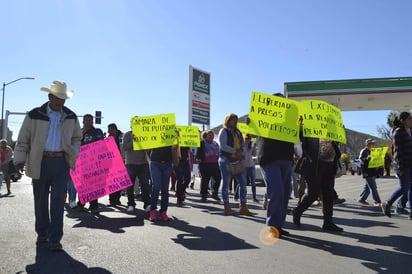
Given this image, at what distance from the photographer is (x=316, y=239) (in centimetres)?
561

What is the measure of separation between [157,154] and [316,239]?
310cm

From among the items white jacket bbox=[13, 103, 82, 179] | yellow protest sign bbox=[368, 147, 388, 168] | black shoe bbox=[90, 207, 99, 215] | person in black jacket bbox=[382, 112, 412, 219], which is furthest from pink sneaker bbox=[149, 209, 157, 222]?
yellow protest sign bbox=[368, 147, 388, 168]

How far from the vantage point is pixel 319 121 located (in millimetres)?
6219

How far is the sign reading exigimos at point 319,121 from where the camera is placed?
618 cm

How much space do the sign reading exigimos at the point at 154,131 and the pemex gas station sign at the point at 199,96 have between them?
13400mm

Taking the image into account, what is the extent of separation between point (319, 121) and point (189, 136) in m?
5.98

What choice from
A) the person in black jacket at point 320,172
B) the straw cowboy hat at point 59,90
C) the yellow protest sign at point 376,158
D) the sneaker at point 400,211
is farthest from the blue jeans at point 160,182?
the yellow protest sign at point 376,158

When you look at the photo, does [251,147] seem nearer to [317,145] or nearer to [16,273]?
[317,145]

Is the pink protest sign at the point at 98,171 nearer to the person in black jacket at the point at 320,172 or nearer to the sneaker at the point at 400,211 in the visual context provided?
the person in black jacket at the point at 320,172

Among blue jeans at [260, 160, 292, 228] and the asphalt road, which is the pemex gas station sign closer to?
the asphalt road

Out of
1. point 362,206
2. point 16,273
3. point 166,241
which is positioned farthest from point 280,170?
point 362,206

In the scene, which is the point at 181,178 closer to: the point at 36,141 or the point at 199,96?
the point at 36,141

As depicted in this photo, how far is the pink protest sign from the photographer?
7.65 m

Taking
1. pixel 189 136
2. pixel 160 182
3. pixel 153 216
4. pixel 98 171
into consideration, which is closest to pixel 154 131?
pixel 160 182
